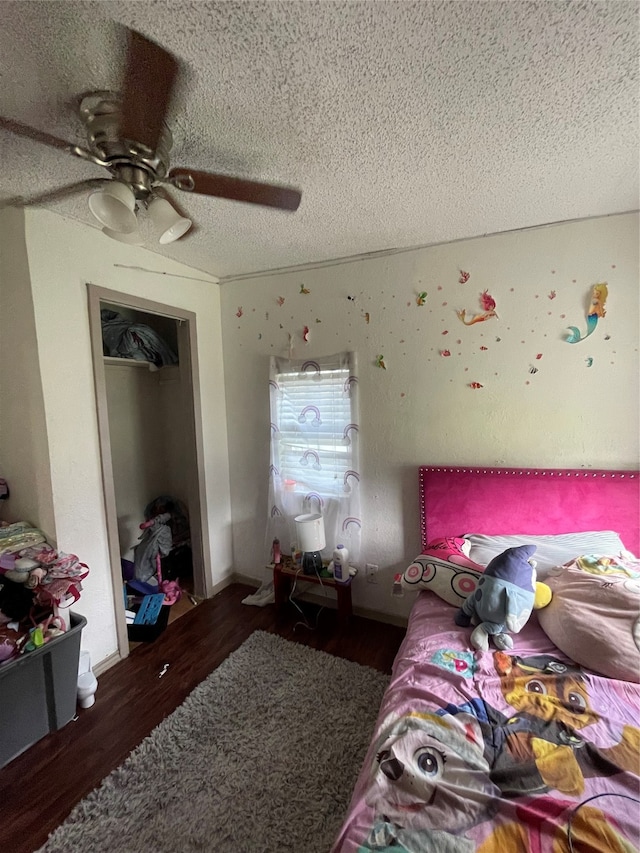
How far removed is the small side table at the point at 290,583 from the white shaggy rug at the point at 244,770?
359 mm

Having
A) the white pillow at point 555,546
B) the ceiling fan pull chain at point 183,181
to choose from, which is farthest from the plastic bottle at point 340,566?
the ceiling fan pull chain at point 183,181

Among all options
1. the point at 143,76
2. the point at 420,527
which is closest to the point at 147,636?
the point at 420,527

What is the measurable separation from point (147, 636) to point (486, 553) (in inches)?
83.8

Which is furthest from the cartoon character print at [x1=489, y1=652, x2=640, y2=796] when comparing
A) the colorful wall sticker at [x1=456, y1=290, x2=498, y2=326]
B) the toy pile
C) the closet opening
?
the closet opening

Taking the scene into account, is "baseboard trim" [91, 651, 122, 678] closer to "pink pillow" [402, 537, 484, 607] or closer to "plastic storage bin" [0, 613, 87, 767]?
"plastic storage bin" [0, 613, 87, 767]

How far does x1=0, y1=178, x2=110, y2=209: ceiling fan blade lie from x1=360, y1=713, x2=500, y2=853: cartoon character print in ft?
7.31

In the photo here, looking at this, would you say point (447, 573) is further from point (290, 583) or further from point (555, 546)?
point (290, 583)

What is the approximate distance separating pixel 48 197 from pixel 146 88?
3.05ft

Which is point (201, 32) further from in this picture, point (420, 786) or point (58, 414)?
point (420, 786)

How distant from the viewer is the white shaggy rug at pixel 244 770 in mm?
1240

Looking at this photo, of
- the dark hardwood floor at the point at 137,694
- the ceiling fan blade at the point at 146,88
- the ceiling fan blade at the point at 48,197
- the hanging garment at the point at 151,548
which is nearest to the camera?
the ceiling fan blade at the point at 146,88

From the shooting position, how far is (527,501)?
1926 millimetres

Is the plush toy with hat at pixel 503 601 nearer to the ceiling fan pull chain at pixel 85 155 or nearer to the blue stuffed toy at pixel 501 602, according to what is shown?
the blue stuffed toy at pixel 501 602

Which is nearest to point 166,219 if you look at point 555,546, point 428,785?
point 428,785
